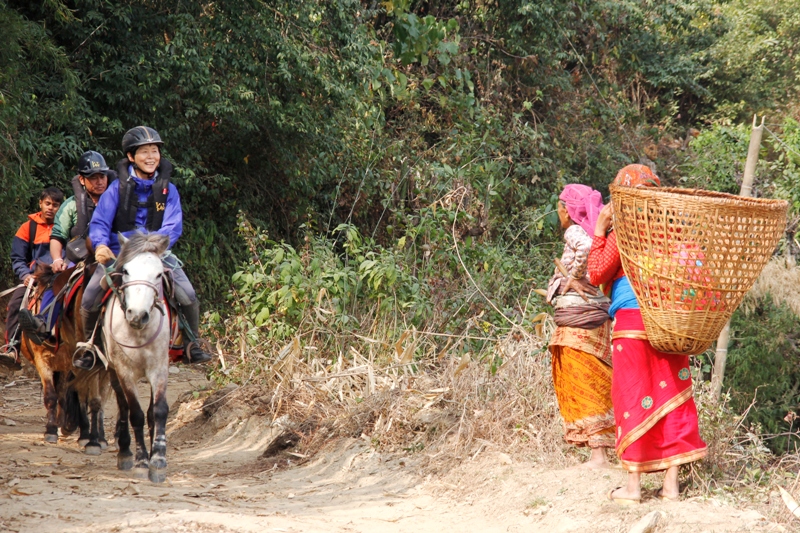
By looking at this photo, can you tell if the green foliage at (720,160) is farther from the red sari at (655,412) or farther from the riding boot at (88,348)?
the riding boot at (88,348)

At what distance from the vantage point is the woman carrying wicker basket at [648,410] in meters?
4.60

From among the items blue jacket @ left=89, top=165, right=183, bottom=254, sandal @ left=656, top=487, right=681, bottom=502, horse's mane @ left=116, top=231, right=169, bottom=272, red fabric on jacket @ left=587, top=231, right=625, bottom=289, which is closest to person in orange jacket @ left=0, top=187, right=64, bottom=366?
blue jacket @ left=89, top=165, right=183, bottom=254

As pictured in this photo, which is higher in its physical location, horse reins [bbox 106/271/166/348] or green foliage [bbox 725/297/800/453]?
horse reins [bbox 106/271/166/348]

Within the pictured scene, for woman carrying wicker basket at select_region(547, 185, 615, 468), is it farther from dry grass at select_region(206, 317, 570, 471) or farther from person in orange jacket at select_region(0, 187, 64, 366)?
person in orange jacket at select_region(0, 187, 64, 366)

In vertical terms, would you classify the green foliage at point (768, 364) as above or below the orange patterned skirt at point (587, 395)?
below

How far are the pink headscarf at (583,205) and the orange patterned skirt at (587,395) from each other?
2.19ft

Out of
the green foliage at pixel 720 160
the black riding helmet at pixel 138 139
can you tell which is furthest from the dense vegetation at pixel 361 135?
the black riding helmet at pixel 138 139

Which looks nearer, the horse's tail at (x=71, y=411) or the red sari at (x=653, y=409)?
the red sari at (x=653, y=409)

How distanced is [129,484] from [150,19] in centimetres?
674

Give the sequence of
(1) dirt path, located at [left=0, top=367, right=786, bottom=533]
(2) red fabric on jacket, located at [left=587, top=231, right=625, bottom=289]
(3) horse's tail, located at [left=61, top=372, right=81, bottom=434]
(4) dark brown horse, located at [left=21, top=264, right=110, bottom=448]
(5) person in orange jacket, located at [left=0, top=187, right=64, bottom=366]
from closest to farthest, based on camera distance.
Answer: (1) dirt path, located at [left=0, top=367, right=786, bottom=533] → (2) red fabric on jacket, located at [left=587, top=231, right=625, bottom=289] → (4) dark brown horse, located at [left=21, top=264, right=110, bottom=448] → (3) horse's tail, located at [left=61, top=372, right=81, bottom=434] → (5) person in orange jacket, located at [left=0, top=187, right=64, bottom=366]

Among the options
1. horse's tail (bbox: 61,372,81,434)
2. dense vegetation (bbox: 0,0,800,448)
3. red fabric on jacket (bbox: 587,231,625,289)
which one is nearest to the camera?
red fabric on jacket (bbox: 587,231,625,289)

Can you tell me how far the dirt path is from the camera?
15.0 ft

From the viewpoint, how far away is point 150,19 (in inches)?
423

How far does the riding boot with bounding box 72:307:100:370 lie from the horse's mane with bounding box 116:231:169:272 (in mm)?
681
